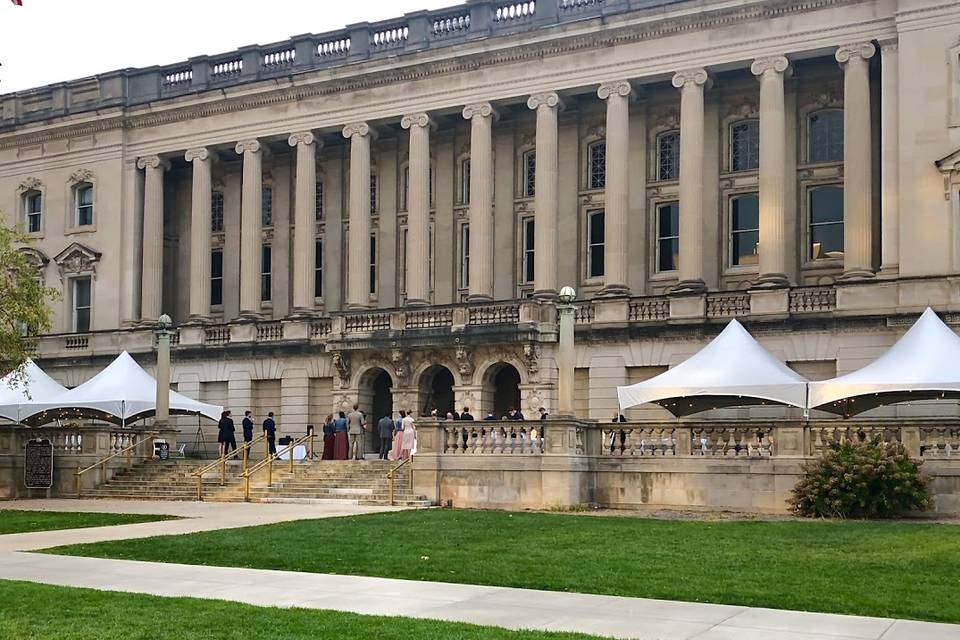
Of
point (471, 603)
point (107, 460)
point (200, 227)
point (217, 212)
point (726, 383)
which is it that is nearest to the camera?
point (471, 603)

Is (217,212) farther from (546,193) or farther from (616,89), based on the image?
(616,89)

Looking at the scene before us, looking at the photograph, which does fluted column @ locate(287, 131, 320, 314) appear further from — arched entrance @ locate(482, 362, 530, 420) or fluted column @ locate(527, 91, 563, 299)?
fluted column @ locate(527, 91, 563, 299)

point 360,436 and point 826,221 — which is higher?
point 826,221

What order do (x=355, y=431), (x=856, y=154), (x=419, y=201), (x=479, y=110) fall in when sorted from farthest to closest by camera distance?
1. (x=419, y=201)
2. (x=479, y=110)
3. (x=355, y=431)
4. (x=856, y=154)

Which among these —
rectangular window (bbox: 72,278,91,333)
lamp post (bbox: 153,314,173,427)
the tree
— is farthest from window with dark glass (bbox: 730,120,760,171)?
rectangular window (bbox: 72,278,91,333)

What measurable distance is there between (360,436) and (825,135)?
18429 mm

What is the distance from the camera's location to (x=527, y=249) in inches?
1892

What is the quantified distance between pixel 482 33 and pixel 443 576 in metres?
32.1

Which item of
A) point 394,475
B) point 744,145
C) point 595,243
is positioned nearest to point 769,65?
point 744,145

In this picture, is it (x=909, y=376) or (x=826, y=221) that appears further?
(x=826, y=221)

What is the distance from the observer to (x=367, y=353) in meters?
45.2

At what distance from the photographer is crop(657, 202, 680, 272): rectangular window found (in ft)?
148

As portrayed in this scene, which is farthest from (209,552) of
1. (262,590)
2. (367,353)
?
(367,353)

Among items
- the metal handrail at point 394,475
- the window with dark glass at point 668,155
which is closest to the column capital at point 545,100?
the window with dark glass at point 668,155
